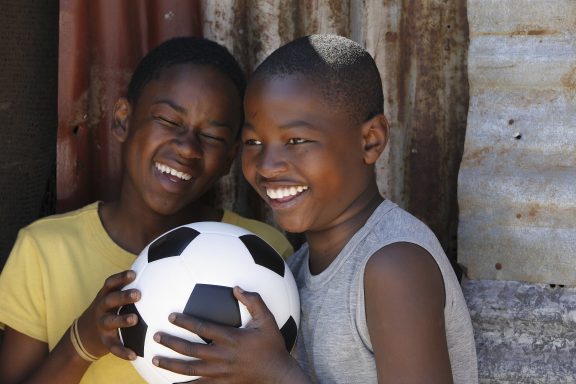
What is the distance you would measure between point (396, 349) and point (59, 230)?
1.09 m

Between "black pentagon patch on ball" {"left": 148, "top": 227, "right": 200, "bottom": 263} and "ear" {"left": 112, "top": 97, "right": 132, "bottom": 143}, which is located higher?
"ear" {"left": 112, "top": 97, "right": 132, "bottom": 143}

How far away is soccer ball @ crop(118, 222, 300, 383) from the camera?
5.68ft

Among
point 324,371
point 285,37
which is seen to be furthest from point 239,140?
point 324,371

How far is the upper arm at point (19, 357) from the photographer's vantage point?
2170 mm

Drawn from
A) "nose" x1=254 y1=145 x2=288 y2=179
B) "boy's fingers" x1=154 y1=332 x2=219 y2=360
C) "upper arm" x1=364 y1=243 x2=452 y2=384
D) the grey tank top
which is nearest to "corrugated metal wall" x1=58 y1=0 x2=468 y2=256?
the grey tank top

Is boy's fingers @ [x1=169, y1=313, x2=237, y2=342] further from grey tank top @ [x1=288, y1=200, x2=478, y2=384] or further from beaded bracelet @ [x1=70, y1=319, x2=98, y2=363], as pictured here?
beaded bracelet @ [x1=70, y1=319, x2=98, y2=363]

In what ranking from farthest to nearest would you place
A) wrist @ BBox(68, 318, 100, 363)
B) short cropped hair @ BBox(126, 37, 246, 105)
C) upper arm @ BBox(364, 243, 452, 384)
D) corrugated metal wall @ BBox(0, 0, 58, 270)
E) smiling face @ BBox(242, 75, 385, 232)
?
corrugated metal wall @ BBox(0, 0, 58, 270), short cropped hair @ BBox(126, 37, 246, 105), wrist @ BBox(68, 318, 100, 363), smiling face @ BBox(242, 75, 385, 232), upper arm @ BBox(364, 243, 452, 384)

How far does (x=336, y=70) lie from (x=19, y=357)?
3.64 feet

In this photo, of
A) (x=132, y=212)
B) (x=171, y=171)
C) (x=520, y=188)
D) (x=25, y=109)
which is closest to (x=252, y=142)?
(x=171, y=171)

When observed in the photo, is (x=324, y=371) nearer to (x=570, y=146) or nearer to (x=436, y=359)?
(x=436, y=359)

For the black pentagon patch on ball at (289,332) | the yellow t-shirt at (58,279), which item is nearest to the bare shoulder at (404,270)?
the black pentagon patch on ball at (289,332)

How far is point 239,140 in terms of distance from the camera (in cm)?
243

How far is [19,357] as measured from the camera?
219 cm

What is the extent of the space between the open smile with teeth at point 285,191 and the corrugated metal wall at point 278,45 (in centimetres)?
62
